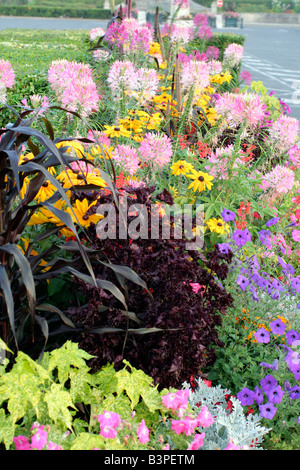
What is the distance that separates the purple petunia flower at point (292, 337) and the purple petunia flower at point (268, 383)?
0.62ft

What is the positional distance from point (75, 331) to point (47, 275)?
0.80ft

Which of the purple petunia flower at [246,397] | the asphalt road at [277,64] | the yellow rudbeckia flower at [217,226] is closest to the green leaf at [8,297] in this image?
the purple petunia flower at [246,397]

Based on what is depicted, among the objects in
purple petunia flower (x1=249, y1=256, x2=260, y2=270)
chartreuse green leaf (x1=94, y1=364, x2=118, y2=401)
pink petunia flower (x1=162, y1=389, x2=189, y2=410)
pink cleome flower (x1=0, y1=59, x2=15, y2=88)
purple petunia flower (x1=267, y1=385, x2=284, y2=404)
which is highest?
pink cleome flower (x1=0, y1=59, x2=15, y2=88)

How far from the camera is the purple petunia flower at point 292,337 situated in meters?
1.96

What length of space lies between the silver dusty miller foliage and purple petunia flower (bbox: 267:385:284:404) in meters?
0.10

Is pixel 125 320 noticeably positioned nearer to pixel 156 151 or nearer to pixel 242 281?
pixel 242 281

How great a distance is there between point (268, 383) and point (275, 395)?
8 centimetres

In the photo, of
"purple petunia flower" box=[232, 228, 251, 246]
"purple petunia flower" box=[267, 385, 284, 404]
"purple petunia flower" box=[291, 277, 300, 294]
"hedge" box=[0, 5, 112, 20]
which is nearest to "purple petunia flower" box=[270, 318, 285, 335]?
"purple petunia flower" box=[267, 385, 284, 404]

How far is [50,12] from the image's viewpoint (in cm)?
3306

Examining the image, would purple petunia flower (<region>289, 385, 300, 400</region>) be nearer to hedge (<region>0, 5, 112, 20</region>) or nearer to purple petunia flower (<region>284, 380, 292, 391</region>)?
purple petunia flower (<region>284, 380, 292, 391</region>)

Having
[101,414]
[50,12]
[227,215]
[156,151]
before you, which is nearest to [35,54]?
[156,151]

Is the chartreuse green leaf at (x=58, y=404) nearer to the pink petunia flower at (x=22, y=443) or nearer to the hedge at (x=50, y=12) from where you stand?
the pink petunia flower at (x=22, y=443)

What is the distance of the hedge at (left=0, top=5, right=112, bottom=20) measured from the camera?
3244cm

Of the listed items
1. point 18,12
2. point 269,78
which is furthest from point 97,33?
point 18,12
